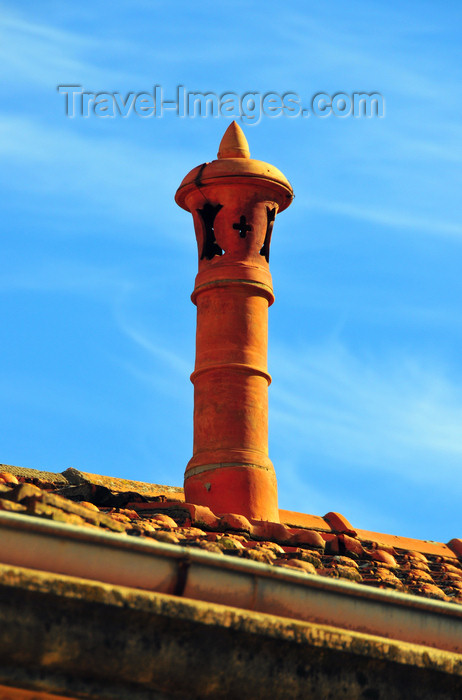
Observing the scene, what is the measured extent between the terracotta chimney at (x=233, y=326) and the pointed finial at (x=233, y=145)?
0.01m

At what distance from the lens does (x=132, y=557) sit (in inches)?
152

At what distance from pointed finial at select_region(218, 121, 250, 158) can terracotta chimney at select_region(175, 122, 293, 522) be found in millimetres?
11

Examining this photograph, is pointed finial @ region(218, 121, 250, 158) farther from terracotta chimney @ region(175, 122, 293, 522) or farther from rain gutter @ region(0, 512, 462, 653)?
rain gutter @ region(0, 512, 462, 653)

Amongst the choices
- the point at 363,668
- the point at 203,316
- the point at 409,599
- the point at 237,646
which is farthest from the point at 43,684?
the point at 203,316

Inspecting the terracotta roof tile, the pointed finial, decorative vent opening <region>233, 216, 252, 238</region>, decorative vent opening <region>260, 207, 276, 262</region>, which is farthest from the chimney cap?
the terracotta roof tile

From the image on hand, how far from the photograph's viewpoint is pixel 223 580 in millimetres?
3994

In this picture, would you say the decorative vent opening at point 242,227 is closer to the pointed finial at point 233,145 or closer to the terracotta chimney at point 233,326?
the terracotta chimney at point 233,326

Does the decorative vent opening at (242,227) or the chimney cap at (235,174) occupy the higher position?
the chimney cap at (235,174)

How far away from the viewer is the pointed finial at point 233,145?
11.5 meters

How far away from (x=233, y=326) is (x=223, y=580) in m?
6.80

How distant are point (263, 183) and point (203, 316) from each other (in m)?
1.54

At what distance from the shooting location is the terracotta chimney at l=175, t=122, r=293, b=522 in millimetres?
10242

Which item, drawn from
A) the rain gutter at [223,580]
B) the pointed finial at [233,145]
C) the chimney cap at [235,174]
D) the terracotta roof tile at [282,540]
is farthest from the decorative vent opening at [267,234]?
the rain gutter at [223,580]

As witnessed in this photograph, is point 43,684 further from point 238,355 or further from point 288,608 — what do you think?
point 238,355
